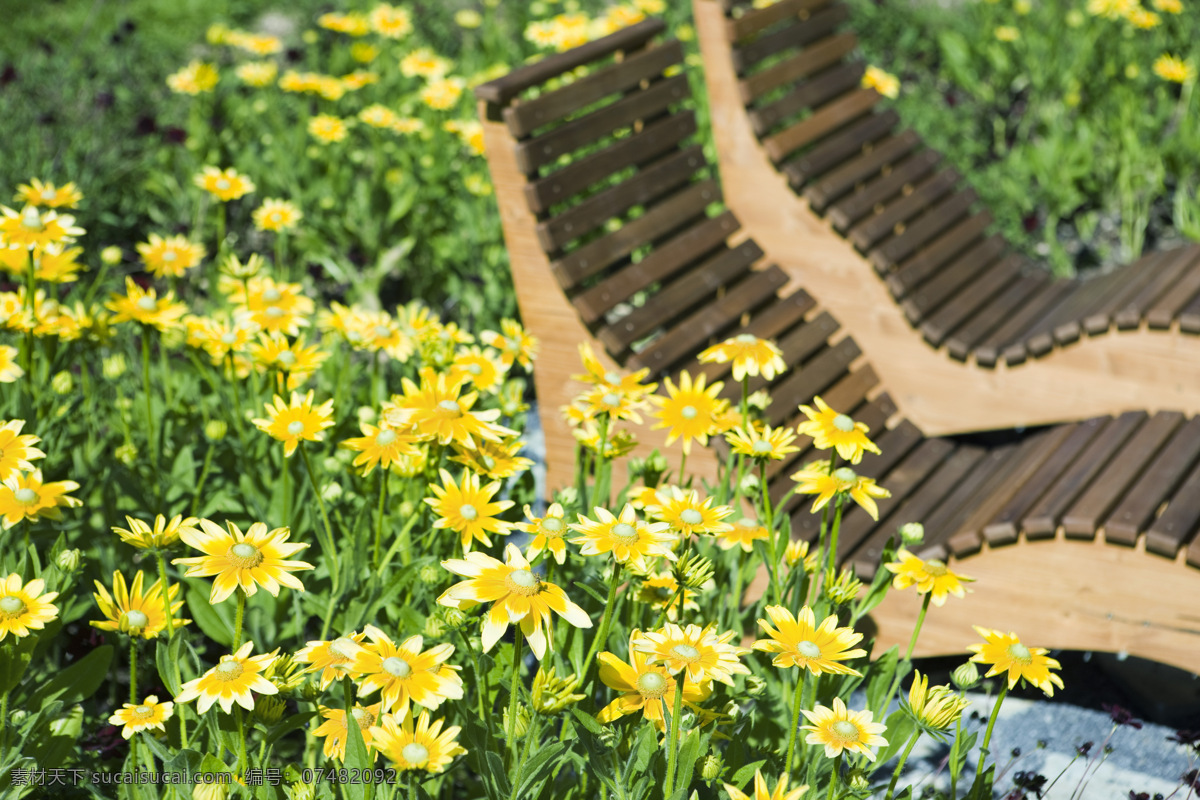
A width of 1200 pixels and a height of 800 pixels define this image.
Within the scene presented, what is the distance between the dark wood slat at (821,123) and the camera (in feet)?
10.7

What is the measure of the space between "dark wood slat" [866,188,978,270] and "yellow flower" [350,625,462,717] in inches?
92.9

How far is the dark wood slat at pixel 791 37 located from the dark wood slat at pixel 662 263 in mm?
620

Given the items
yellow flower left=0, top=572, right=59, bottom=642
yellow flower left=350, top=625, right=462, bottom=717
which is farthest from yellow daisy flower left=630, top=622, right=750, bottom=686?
yellow flower left=0, top=572, right=59, bottom=642

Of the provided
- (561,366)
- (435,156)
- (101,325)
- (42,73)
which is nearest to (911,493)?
(561,366)

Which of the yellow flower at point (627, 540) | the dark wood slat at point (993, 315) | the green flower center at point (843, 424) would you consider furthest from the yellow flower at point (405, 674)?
the dark wood slat at point (993, 315)

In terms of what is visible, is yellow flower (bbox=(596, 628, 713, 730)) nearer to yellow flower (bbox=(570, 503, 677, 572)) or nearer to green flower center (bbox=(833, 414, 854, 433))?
yellow flower (bbox=(570, 503, 677, 572))

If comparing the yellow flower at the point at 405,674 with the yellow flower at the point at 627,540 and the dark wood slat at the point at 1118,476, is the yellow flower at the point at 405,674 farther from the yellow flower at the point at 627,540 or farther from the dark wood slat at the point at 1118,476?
the dark wood slat at the point at 1118,476

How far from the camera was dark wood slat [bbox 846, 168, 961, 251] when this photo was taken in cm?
322

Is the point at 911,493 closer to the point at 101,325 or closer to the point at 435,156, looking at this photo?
the point at 101,325

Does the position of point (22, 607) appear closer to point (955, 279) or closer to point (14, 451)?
point (14, 451)

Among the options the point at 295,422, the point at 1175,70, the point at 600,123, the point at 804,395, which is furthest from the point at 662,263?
the point at 1175,70

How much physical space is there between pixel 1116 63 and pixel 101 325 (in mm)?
Answer: 5308

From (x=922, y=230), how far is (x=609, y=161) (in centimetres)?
120

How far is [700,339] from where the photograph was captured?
2.71 m
